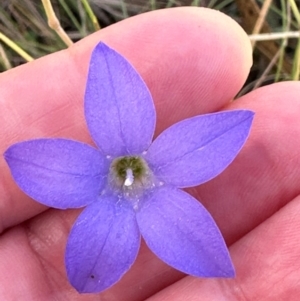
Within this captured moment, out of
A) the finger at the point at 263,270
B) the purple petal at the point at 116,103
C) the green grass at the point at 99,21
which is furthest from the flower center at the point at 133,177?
the green grass at the point at 99,21

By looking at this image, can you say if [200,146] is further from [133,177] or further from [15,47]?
[15,47]

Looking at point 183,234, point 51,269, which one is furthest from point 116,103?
point 51,269

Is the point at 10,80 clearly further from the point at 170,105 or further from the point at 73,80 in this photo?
the point at 170,105

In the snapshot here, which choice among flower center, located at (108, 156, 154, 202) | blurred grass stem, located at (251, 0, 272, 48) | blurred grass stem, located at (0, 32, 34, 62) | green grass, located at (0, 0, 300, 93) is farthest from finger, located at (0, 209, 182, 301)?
blurred grass stem, located at (251, 0, 272, 48)

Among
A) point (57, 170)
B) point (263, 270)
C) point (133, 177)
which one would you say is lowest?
point (263, 270)

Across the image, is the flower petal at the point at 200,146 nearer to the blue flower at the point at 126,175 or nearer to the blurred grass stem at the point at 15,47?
the blue flower at the point at 126,175

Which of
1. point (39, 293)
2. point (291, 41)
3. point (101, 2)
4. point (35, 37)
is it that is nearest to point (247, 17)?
point (291, 41)

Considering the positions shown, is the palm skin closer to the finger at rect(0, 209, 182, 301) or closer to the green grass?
the finger at rect(0, 209, 182, 301)
